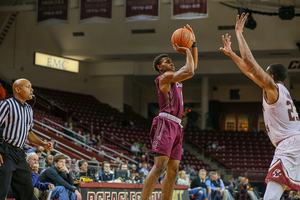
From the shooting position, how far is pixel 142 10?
15461 mm

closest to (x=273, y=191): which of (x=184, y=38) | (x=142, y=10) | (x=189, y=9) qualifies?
(x=184, y=38)

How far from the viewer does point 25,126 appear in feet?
15.0

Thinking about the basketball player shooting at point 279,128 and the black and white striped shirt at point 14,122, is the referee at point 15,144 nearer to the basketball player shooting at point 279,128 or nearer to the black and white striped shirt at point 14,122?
the black and white striped shirt at point 14,122

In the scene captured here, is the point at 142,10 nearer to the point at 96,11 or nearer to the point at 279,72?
the point at 96,11

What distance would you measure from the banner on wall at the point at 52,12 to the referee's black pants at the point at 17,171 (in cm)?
1248

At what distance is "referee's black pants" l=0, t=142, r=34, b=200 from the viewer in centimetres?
428

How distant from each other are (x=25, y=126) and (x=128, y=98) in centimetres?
2340

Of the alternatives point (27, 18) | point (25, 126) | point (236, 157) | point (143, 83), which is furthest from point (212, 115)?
point (25, 126)

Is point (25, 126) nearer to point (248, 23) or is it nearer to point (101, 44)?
point (248, 23)

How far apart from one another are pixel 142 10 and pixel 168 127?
11356 millimetres

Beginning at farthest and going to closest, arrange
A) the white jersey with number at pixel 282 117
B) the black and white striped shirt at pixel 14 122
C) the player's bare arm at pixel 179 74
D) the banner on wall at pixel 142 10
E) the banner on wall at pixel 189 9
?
the banner on wall at pixel 142 10 < the banner on wall at pixel 189 9 < the player's bare arm at pixel 179 74 < the black and white striped shirt at pixel 14 122 < the white jersey with number at pixel 282 117

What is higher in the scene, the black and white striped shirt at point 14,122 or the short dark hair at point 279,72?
the short dark hair at point 279,72

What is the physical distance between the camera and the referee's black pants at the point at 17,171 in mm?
4281

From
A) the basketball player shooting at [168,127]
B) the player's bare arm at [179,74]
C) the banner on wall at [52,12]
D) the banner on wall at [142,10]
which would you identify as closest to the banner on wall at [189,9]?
the banner on wall at [142,10]
